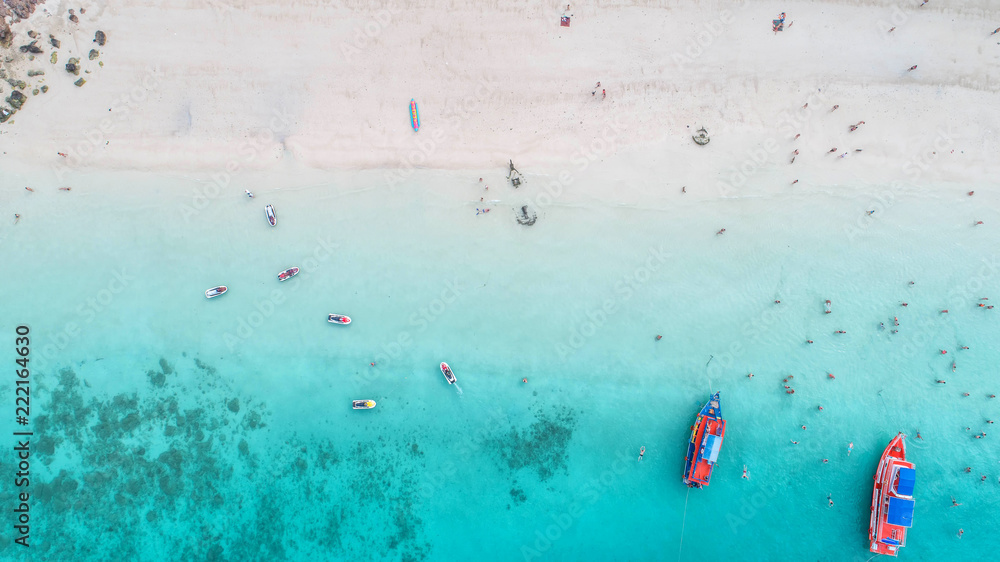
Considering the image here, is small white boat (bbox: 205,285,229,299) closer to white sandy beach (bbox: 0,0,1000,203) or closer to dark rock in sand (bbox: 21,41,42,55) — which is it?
white sandy beach (bbox: 0,0,1000,203)

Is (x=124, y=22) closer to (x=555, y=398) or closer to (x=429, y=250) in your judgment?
(x=429, y=250)

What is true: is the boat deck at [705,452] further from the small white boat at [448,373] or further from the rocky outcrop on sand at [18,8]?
the rocky outcrop on sand at [18,8]

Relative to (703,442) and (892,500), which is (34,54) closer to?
(703,442)

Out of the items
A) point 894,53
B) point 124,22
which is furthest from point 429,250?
point 894,53

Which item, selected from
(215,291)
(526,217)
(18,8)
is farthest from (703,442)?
(18,8)

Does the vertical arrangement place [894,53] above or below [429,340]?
above
